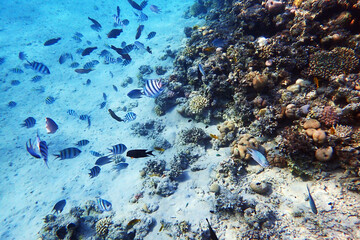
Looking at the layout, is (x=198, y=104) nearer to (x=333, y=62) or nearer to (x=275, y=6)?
(x=333, y=62)

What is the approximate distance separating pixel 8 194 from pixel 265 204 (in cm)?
1150

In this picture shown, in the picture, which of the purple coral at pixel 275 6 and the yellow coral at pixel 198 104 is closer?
the purple coral at pixel 275 6

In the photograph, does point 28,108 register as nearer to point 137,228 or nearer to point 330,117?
point 137,228

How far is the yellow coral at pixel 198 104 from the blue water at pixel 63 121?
2441 millimetres

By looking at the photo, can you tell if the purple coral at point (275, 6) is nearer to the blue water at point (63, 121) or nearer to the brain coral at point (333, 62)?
the brain coral at point (333, 62)

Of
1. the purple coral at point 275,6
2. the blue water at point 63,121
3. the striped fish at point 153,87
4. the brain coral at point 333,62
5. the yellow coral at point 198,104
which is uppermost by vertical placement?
the purple coral at point 275,6

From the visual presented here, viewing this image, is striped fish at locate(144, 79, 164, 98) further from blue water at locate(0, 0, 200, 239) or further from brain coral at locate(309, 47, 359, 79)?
brain coral at locate(309, 47, 359, 79)

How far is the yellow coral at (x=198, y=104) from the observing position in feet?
20.8

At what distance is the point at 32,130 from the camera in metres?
12.0

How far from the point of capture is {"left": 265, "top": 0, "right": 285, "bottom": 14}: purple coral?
606 centimetres

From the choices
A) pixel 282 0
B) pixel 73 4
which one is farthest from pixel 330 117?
pixel 73 4

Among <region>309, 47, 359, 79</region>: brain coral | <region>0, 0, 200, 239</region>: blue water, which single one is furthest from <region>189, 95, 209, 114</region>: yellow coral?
<region>309, 47, 359, 79</region>: brain coral

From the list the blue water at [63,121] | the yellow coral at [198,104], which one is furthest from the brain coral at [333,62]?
the blue water at [63,121]

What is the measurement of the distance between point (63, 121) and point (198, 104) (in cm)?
1052
